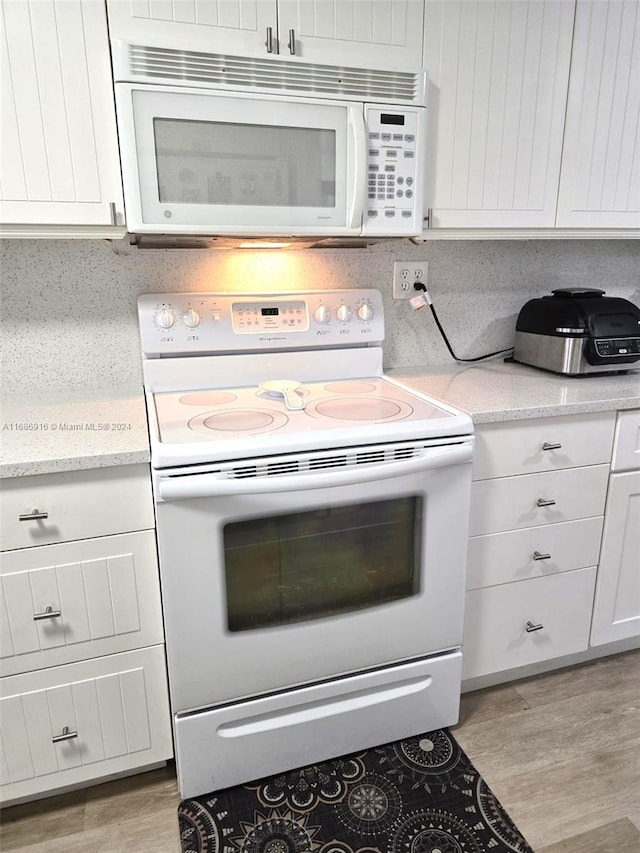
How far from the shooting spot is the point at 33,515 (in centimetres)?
122

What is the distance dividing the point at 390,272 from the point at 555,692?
1.40 metres

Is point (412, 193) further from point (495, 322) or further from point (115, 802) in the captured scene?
point (115, 802)

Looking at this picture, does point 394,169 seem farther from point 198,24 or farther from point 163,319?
point 163,319

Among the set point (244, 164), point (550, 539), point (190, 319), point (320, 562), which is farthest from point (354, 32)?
point (550, 539)

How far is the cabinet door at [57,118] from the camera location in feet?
4.03

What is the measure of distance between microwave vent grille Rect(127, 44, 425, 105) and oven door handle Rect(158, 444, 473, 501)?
0.87 metres

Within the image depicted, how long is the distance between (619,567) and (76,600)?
1.53 metres

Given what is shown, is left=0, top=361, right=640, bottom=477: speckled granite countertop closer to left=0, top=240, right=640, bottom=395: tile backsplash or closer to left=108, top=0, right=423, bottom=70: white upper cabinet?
left=0, top=240, right=640, bottom=395: tile backsplash

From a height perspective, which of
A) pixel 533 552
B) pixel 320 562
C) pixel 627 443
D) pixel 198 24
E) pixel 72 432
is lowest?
pixel 533 552

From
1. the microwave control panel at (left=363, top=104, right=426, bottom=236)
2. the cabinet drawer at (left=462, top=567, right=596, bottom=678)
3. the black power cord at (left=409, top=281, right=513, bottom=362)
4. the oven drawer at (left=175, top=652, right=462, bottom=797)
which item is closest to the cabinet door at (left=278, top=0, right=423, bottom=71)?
the microwave control panel at (left=363, top=104, right=426, bottom=236)

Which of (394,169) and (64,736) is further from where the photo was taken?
(394,169)

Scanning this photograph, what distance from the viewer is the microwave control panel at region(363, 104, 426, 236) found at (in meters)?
1.47

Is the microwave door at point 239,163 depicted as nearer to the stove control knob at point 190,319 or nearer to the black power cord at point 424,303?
the stove control knob at point 190,319

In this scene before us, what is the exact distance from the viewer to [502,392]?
1.67 m
